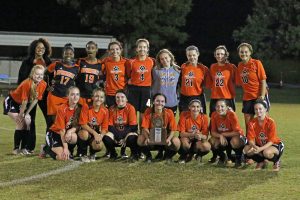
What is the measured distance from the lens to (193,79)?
9.62 meters

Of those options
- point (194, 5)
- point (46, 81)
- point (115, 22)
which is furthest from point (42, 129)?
point (194, 5)

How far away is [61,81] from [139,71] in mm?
1228

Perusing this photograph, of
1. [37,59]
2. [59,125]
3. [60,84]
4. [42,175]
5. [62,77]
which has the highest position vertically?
[37,59]

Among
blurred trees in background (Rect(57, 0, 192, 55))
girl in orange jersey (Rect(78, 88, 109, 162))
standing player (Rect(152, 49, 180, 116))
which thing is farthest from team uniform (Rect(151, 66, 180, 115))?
blurred trees in background (Rect(57, 0, 192, 55))

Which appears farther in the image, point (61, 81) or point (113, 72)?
point (113, 72)

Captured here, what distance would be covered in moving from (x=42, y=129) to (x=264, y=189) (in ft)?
24.1

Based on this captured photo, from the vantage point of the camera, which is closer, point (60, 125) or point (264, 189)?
point (264, 189)

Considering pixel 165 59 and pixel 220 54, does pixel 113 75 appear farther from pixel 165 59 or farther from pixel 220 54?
pixel 220 54

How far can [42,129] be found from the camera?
533 inches

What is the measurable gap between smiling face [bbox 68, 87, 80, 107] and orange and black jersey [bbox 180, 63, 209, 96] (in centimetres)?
168

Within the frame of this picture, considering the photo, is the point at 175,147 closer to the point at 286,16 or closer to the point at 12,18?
the point at 286,16

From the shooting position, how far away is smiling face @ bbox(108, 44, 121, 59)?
9.77m

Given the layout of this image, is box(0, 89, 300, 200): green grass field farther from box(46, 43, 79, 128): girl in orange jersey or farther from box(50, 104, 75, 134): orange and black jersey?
box(46, 43, 79, 128): girl in orange jersey

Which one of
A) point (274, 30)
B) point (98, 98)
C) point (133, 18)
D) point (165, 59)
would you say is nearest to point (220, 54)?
point (165, 59)
